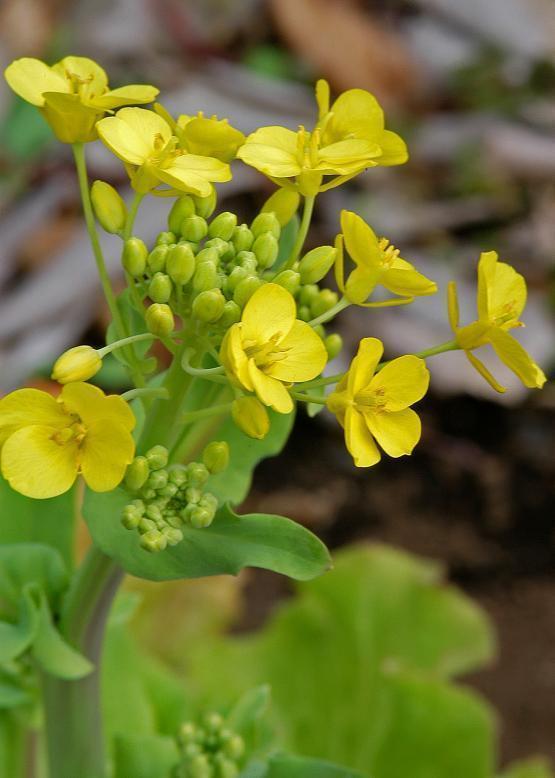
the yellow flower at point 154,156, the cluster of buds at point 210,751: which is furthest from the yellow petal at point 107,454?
the cluster of buds at point 210,751

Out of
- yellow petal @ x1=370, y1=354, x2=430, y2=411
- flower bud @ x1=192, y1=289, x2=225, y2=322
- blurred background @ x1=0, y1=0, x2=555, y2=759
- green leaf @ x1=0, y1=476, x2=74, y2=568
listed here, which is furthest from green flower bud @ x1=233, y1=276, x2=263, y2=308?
blurred background @ x1=0, y1=0, x2=555, y2=759

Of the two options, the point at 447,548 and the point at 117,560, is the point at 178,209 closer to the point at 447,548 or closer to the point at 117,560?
the point at 117,560

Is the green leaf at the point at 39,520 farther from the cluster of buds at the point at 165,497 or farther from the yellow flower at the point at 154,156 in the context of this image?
the yellow flower at the point at 154,156

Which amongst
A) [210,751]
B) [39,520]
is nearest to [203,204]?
[39,520]

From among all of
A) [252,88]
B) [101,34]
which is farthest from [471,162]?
[101,34]

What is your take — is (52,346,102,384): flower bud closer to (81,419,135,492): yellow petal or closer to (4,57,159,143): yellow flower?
(81,419,135,492): yellow petal

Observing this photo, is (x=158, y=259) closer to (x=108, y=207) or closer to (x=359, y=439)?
(x=108, y=207)
